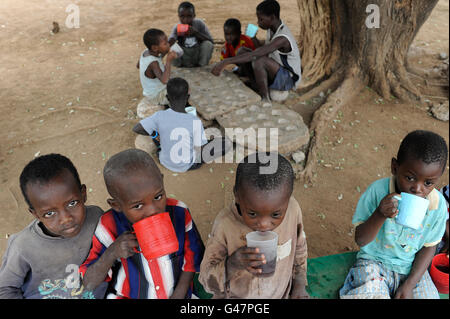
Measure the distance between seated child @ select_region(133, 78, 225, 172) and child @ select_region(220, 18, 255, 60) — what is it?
149 centimetres

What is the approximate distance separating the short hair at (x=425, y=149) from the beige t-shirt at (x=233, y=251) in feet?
2.06

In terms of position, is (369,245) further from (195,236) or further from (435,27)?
(435,27)

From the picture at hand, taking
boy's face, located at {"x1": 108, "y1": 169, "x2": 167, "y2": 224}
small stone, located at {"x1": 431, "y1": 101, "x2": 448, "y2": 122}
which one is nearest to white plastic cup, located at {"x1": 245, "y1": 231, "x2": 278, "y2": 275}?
boy's face, located at {"x1": 108, "y1": 169, "x2": 167, "y2": 224}

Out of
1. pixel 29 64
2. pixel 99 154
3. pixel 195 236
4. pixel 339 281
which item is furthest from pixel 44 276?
pixel 29 64

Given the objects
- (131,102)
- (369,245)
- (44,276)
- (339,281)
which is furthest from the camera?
(131,102)

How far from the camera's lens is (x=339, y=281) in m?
2.07

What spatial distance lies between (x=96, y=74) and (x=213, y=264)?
4299 mm

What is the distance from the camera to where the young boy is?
11.9 ft

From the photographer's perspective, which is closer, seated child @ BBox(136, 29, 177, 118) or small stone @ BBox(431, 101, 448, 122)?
seated child @ BBox(136, 29, 177, 118)

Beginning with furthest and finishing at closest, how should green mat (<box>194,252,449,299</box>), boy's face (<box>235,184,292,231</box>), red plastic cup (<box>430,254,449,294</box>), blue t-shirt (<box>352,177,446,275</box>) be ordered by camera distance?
green mat (<box>194,252,449,299</box>) < red plastic cup (<box>430,254,449,294</box>) < blue t-shirt (<box>352,177,446,275</box>) < boy's face (<box>235,184,292,231</box>)

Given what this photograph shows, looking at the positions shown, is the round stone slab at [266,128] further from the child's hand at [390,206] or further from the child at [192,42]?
the child's hand at [390,206]

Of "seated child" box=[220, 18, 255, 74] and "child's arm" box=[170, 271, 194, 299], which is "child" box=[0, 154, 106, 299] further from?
"seated child" box=[220, 18, 255, 74]

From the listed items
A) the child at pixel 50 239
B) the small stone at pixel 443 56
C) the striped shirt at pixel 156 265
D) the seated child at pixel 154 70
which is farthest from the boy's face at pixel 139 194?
the small stone at pixel 443 56

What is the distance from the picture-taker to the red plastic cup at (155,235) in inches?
52.0
